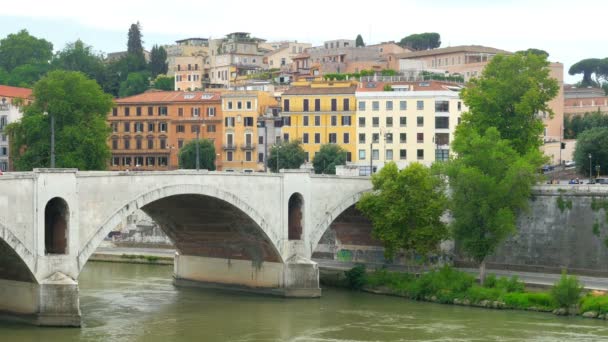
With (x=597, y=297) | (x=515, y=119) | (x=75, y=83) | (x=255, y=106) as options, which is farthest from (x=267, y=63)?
(x=597, y=297)

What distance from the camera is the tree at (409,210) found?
1828 inches

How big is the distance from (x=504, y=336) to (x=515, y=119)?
762 inches

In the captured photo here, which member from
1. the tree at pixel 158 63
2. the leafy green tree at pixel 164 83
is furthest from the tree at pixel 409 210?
the tree at pixel 158 63

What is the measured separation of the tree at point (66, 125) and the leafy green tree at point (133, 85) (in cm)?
3497

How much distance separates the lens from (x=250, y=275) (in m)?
46.9

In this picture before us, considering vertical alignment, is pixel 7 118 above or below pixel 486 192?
above

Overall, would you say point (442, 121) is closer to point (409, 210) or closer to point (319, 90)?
point (319, 90)

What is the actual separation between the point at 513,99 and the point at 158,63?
6674 centimetres

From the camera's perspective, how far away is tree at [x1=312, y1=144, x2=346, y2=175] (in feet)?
223

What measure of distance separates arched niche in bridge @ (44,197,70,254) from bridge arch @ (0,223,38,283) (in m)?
1.08

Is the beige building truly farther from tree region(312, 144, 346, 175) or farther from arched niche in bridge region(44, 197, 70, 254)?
arched niche in bridge region(44, 197, 70, 254)

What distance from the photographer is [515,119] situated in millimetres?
54938

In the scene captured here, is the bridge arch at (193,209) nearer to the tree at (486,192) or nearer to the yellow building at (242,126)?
the tree at (486,192)

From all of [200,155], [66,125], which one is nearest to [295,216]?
[66,125]
